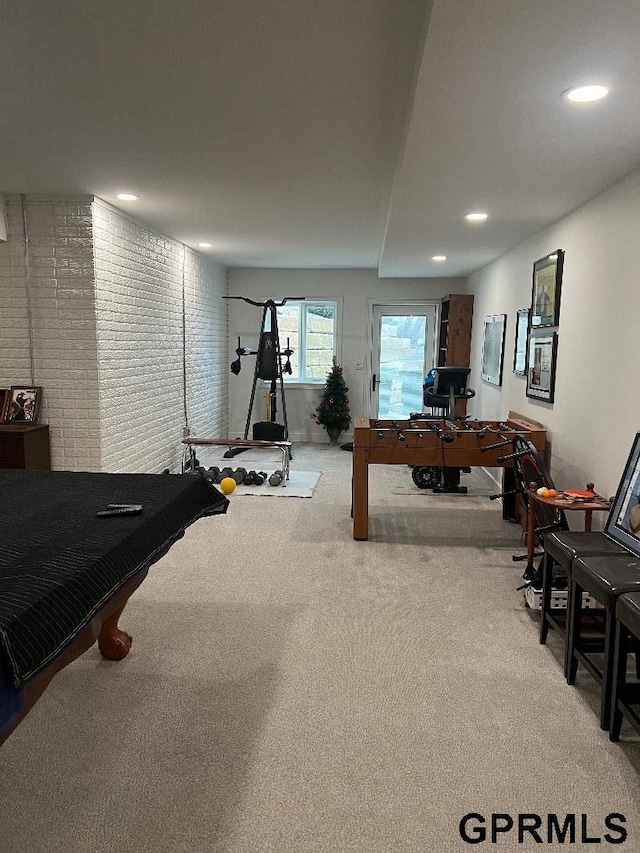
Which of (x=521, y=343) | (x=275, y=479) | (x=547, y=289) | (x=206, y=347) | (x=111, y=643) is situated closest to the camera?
(x=111, y=643)

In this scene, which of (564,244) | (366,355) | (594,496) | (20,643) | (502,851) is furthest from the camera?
(366,355)

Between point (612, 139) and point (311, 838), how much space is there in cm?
301

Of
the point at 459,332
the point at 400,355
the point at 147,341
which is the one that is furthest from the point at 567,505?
the point at 400,355

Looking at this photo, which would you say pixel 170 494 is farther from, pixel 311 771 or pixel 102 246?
pixel 102 246

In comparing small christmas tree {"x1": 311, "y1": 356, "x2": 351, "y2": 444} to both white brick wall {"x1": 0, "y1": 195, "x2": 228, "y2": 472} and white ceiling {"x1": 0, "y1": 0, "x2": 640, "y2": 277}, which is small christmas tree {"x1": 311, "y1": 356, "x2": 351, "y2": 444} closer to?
white brick wall {"x1": 0, "y1": 195, "x2": 228, "y2": 472}

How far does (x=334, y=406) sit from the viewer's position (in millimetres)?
8422

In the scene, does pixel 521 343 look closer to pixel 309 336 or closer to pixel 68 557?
pixel 309 336

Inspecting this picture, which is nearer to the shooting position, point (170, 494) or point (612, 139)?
point (170, 494)

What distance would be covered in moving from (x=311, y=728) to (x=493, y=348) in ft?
16.5

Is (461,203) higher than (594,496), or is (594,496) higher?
(461,203)

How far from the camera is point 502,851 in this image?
65.1 inches

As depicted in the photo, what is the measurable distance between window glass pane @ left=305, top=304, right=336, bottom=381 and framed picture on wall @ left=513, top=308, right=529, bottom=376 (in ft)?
12.1

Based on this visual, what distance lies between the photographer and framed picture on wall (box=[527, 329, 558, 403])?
4.41 meters

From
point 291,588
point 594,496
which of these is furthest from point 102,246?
point 594,496
